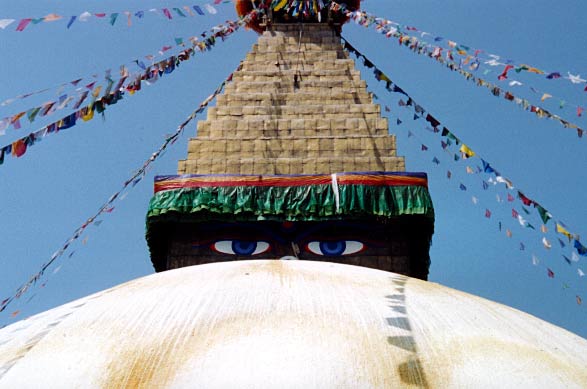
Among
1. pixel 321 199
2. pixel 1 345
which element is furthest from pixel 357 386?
pixel 321 199

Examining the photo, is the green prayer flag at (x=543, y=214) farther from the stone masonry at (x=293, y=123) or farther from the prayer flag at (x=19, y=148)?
the prayer flag at (x=19, y=148)

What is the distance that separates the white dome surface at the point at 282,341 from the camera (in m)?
2.46

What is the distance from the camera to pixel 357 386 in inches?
95.2

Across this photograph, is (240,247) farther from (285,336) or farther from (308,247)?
(285,336)

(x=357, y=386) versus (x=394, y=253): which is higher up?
(x=357, y=386)

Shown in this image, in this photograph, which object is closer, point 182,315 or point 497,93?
point 182,315

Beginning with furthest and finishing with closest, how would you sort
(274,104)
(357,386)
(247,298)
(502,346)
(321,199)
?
(274,104) → (321,199) → (247,298) → (502,346) → (357,386)

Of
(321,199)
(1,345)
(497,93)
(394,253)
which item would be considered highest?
(497,93)

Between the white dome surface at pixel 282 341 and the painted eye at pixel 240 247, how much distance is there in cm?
427

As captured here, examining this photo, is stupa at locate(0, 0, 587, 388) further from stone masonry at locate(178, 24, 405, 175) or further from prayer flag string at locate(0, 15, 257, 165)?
stone masonry at locate(178, 24, 405, 175)

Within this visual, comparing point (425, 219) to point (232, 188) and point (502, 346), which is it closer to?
point (232, 188)

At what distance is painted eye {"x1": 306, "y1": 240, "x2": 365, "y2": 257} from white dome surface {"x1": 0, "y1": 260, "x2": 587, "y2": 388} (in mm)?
4269

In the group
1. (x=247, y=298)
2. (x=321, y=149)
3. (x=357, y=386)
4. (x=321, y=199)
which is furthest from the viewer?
(x=321, y=149)

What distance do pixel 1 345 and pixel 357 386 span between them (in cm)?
163
